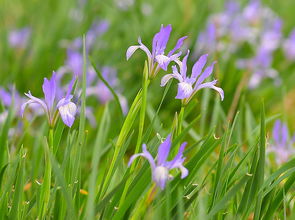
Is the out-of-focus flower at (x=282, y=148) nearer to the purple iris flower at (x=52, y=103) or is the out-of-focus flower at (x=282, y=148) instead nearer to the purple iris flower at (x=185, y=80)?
the purple iris flower at (x=185, y=80)

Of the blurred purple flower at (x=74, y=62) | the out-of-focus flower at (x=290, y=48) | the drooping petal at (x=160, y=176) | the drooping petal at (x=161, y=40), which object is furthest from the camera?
the out-of-focus flower at (x=290, y=48)

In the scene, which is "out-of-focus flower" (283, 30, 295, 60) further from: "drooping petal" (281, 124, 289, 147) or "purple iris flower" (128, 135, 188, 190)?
A: "purple iris flower" (128, 135, 188, 190)

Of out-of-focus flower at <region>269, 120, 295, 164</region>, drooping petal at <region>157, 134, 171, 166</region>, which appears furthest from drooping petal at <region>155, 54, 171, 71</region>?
out-of-focus flower at <region>269, 120, 295, 164</region>

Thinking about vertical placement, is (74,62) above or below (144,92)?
above

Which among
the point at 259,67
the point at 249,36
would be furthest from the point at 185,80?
the point at 249,36

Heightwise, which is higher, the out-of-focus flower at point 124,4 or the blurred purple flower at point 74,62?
the out-of-focus flower at point 124,4

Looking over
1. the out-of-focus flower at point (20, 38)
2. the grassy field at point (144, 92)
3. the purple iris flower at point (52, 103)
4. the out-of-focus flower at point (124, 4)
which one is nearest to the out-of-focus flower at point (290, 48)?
the grassy field at point (144, 92)

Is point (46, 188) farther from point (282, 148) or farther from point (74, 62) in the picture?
point (74, 62)
